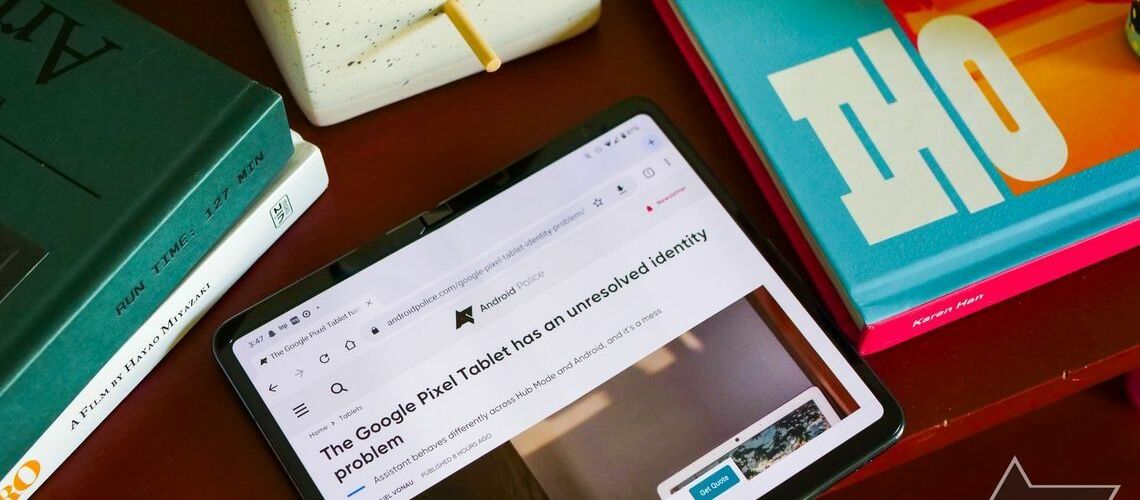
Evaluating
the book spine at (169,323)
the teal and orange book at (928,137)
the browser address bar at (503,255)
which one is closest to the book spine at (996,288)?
the teal and orange book at (928,137)

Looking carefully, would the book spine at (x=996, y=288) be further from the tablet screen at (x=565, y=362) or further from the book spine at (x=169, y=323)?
the book spine at (x=169, y=323)

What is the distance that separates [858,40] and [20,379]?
0.41 metres

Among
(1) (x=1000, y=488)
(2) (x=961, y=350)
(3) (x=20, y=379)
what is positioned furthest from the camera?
(1) (x=1000, y=488)

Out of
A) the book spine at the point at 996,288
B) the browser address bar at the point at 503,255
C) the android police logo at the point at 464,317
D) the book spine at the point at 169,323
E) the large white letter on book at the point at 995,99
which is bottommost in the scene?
the book spine at the point at 996,288

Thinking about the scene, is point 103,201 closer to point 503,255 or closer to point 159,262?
point 159,262

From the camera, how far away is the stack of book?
446 mm

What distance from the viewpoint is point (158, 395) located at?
0.52 m

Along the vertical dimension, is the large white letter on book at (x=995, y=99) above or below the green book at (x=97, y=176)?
below

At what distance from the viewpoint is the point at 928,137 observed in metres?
0.55

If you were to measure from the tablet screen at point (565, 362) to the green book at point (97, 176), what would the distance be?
0.07 m

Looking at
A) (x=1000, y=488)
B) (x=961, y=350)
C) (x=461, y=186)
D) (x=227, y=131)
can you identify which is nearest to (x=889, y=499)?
(x=1000, y=488)

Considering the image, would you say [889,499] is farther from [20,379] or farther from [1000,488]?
[20,379]

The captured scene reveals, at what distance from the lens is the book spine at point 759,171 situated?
20.7 inches

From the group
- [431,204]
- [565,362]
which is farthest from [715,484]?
[431,204]
